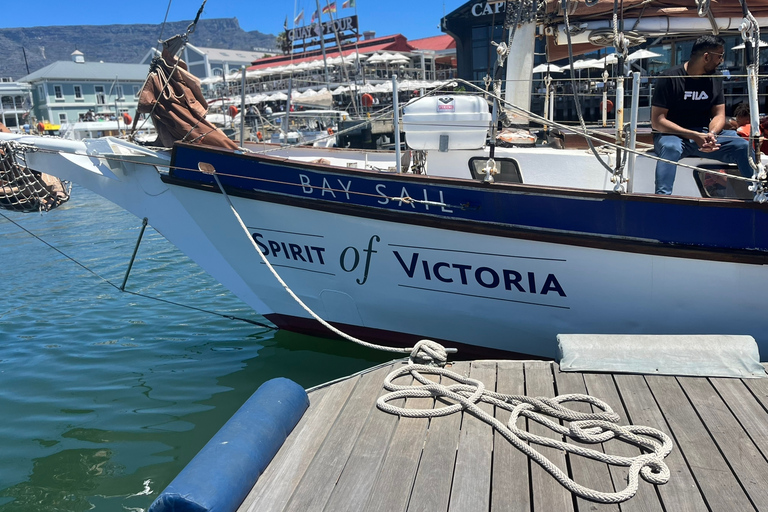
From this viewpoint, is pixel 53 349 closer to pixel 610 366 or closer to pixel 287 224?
pixel 287 224

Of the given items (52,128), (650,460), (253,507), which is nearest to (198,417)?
(253,507)

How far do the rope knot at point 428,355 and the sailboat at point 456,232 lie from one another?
881mm

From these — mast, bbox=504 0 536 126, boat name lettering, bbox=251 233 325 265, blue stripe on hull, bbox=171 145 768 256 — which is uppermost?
mast, bbox=504 0 536 126

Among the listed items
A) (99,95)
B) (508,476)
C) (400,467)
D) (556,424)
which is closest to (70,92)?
(99,95)

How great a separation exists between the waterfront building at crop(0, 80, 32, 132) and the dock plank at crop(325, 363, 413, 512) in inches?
2583

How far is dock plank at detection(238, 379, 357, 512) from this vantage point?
9.43ft

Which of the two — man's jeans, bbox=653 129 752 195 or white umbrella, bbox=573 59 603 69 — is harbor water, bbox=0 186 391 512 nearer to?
man's jeans, bbox=653 129 752 195

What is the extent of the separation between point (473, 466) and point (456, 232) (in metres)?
2.13

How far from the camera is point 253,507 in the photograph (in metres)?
2.83

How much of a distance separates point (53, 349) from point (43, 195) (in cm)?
177

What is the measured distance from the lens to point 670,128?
4.66 metres

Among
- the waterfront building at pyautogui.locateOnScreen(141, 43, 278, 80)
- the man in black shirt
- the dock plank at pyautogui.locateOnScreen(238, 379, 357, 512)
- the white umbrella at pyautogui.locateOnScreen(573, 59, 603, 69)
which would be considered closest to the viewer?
the dock plank at pyautogui.locateOnScreen(238, 379, 357, 512)

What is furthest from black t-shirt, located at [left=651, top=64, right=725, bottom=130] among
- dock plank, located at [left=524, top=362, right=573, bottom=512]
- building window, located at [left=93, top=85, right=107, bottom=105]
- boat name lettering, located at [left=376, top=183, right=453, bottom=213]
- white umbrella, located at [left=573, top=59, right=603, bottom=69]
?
building window, located at [left=93, top=85, right=107, bottom=105]

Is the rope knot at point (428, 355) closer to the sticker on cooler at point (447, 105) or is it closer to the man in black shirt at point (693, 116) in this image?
the sticker on cooler at point (447, 105)
